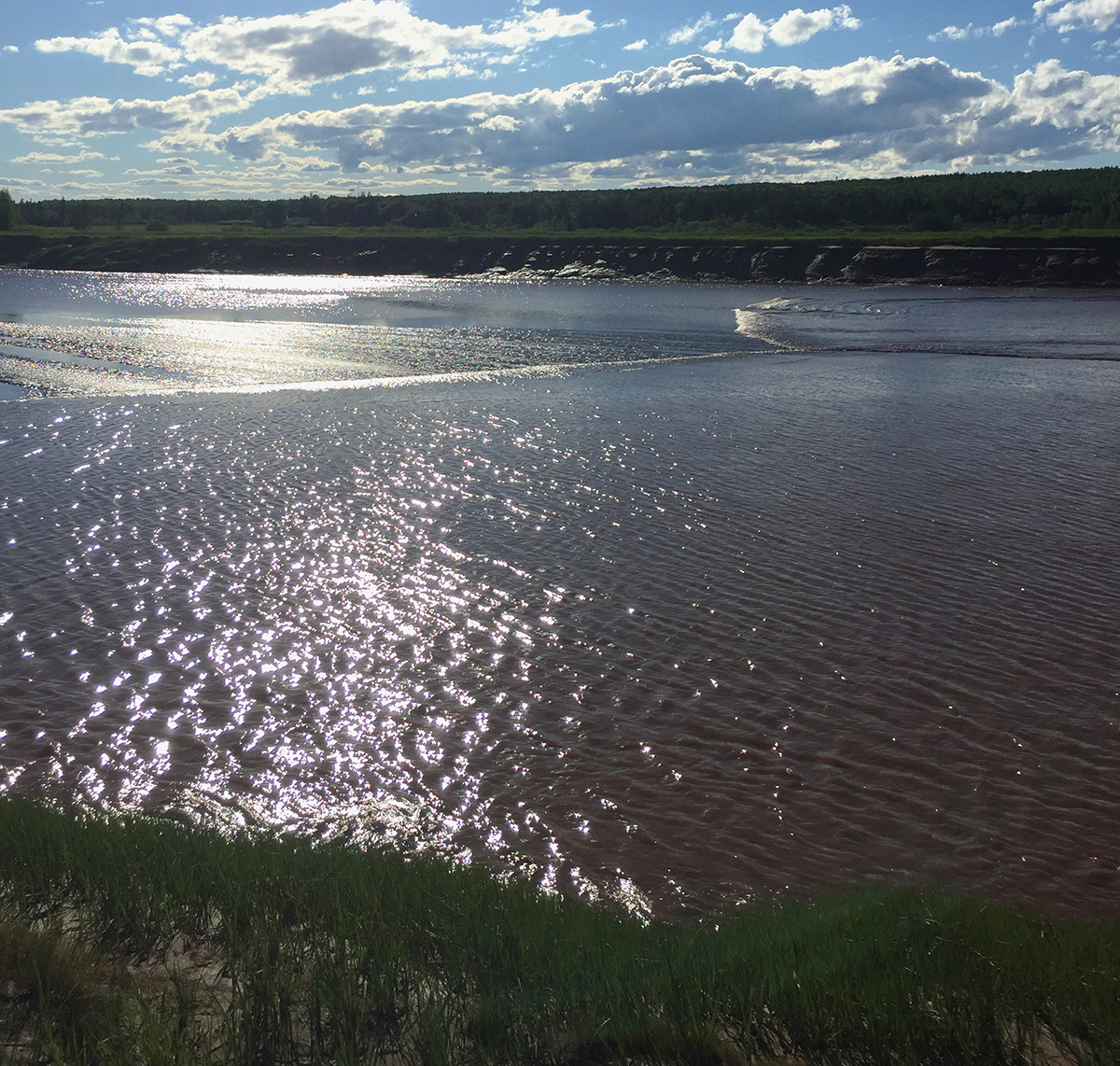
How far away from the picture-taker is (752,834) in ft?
21.8

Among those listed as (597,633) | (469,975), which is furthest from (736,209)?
(469,975)

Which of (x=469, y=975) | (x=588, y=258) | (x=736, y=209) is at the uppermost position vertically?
(x=736, y=209)

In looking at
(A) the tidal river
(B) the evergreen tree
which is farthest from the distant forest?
(A) the tidal river

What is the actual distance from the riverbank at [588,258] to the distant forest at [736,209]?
16.9 metres

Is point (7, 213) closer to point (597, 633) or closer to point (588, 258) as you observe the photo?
point (588, 258)

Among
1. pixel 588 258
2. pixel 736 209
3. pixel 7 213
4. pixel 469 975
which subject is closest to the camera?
pixel 469 975

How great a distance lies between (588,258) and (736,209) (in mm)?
36407

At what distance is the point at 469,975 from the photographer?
430 cm

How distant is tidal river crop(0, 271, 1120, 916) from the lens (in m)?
6.79

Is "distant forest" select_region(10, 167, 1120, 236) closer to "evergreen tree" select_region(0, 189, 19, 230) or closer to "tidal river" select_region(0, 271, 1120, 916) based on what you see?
"evergreen tree" select_region(0, 189, 19, 230)

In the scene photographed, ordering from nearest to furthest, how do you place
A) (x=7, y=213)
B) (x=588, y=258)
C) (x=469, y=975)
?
(x=469, y=975) → (x=588, y=258) → (x=7, y=213)

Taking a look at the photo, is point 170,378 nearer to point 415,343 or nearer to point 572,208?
point 415,343

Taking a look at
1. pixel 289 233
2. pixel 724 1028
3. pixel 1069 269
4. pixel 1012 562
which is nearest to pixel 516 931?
pixel 724 1028

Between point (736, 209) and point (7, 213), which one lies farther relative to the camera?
point (7, 213)
